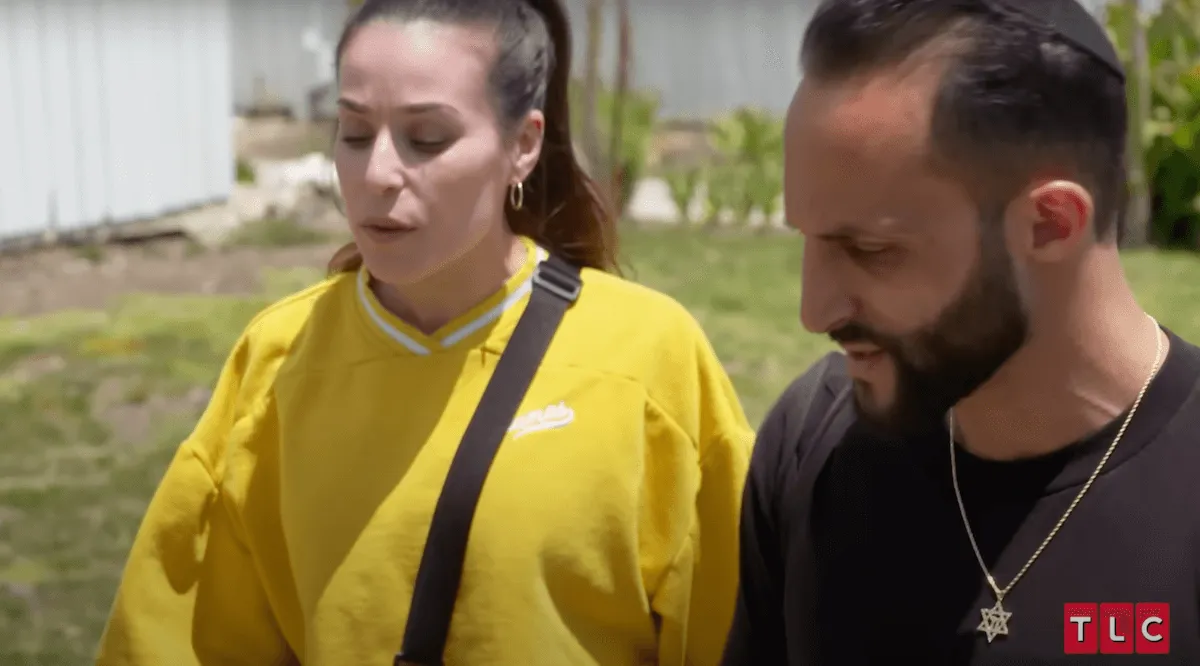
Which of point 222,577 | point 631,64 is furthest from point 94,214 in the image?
point 222,577

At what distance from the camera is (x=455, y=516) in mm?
2287

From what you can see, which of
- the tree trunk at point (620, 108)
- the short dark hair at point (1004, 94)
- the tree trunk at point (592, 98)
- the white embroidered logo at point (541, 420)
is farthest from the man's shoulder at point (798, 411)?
the tree trunk at point (620, 108)

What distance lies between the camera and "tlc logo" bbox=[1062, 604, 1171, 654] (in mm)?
1440

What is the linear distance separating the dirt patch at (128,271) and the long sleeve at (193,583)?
602cm

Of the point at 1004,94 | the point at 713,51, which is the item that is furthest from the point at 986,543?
the point at 713,51

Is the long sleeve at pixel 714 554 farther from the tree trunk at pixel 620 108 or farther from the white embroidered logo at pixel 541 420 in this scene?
the tree trunk at pixel 620 108

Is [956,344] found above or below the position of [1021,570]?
above

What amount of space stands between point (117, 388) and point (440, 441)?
4.73 m

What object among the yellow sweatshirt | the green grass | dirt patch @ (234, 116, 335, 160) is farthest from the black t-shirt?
dirt patch @ (234, 116, 335, 160)

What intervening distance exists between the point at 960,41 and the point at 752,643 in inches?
29.2

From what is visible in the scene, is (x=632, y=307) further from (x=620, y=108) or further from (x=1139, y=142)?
(x=620, y=108)

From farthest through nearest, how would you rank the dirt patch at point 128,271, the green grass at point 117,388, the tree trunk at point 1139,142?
the tree trunk at point 1139,142, the dirt patch at point 128,271, the green grass at point 117,388

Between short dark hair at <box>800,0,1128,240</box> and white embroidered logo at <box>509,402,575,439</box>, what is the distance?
38.4 inches

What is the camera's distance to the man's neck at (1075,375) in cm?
153
